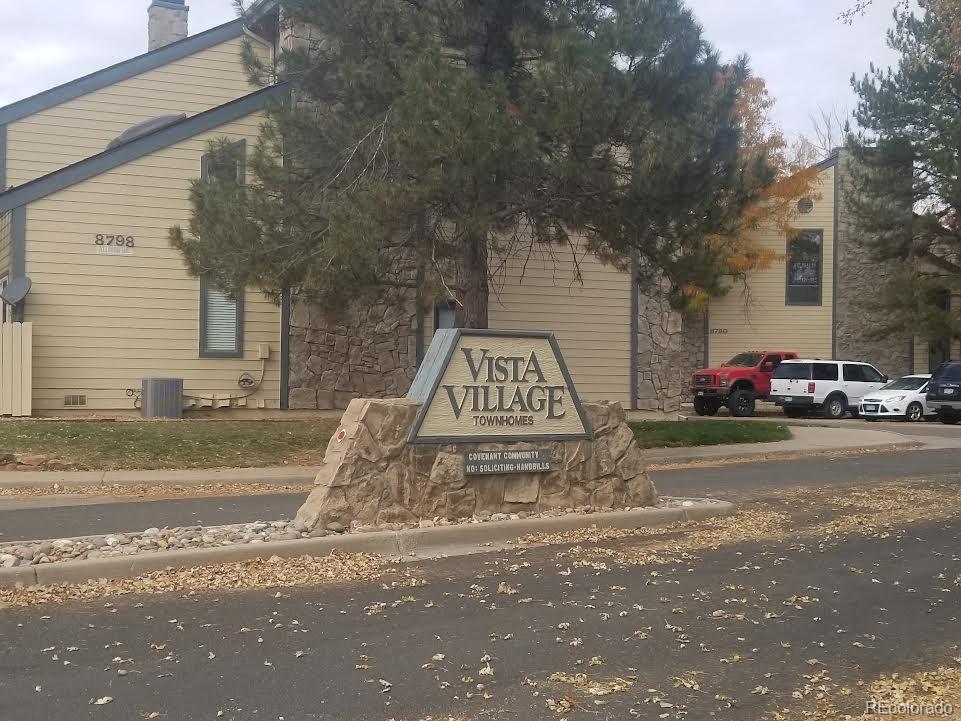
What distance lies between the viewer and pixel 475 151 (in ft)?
44.4

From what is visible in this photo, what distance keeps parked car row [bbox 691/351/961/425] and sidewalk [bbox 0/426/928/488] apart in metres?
6.22

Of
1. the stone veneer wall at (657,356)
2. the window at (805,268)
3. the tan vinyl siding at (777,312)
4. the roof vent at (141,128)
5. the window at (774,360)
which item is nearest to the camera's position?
the roof vent at (141,128)

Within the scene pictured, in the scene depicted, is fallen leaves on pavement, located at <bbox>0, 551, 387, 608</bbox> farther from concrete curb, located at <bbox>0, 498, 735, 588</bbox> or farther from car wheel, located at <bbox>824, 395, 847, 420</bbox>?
car wheel, located at <bbox>824, 395, 847, 420</bbox>

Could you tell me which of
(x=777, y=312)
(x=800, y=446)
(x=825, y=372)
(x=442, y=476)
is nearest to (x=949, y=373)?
(x=825, y=372)

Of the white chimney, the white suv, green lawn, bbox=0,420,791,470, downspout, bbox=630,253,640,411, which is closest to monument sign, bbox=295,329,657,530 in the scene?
green lawn, bbox=0,420,791,470

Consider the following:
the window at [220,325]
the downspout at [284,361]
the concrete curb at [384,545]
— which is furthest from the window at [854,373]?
the concrete curb at [384,545]

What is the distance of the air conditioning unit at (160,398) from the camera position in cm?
1792

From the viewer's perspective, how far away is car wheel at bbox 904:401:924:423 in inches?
1139

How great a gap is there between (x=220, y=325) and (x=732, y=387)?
16293mm

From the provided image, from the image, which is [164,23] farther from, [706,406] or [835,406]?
[835,406]

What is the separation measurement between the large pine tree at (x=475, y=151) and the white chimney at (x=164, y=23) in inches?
412

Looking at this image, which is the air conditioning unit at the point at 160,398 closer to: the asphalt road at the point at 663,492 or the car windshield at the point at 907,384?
the asphalt road at the point at 663,492

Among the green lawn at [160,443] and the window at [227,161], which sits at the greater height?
the window at [227,161]

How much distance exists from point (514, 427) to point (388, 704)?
16.0 ft
